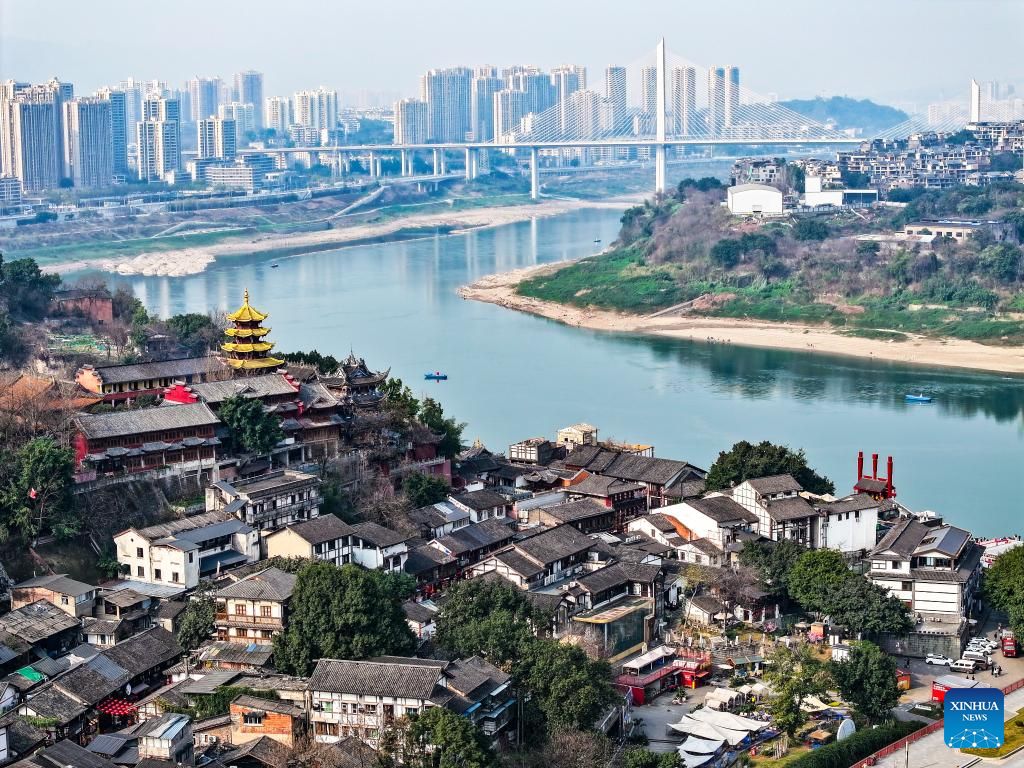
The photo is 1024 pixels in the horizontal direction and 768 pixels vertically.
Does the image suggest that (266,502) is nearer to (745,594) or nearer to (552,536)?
(552,536)

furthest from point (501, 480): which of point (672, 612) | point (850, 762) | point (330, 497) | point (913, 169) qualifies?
point (913, 169)

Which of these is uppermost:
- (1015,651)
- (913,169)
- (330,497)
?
(913,169)

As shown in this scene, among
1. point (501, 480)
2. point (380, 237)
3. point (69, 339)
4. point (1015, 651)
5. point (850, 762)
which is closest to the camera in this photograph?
point (850, 762)

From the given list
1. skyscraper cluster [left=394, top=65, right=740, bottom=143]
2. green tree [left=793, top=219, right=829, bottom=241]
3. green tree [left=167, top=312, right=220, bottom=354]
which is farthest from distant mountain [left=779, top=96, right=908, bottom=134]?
green tree [left=167, top=312, right=220, bottom=354]

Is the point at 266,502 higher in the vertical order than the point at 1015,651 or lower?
higher

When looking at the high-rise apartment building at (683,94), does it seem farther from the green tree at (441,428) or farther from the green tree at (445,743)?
the green tree at (445,743)
